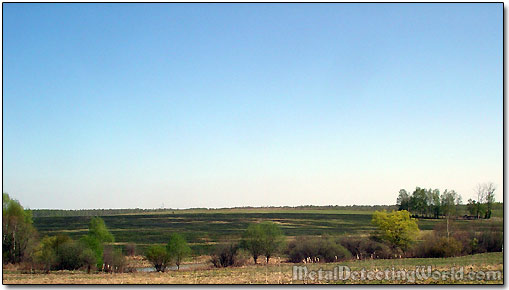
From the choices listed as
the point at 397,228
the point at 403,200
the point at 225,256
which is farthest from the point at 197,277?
the point at 403,200

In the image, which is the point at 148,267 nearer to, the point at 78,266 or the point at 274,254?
the point at 78,266

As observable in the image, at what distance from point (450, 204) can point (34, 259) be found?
32.8 metres

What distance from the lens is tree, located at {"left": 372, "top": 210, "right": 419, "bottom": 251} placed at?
105 ft

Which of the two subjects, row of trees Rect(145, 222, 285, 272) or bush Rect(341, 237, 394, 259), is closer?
row of trees Rect(145, 222, 285, 272)

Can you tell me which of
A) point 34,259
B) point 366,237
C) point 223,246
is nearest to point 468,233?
point 366,237

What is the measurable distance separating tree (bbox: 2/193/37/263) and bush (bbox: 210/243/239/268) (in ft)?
35.9

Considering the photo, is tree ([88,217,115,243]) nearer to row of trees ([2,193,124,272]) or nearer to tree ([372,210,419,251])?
row of trees ([2,193,124,272])

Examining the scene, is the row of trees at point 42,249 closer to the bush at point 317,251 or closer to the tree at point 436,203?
the bush at point 317,251

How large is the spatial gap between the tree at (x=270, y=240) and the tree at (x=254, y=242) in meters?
0.21

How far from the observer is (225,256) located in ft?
97.4

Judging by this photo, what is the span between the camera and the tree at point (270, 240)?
3142cm

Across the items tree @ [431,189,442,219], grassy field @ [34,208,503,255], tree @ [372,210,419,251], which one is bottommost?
grassy field @ [34,208,503,255]

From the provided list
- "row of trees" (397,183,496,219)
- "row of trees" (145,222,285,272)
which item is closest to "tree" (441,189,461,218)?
"row of trees" (397,183,496,219)

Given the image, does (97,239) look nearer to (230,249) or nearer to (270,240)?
(230,249)
